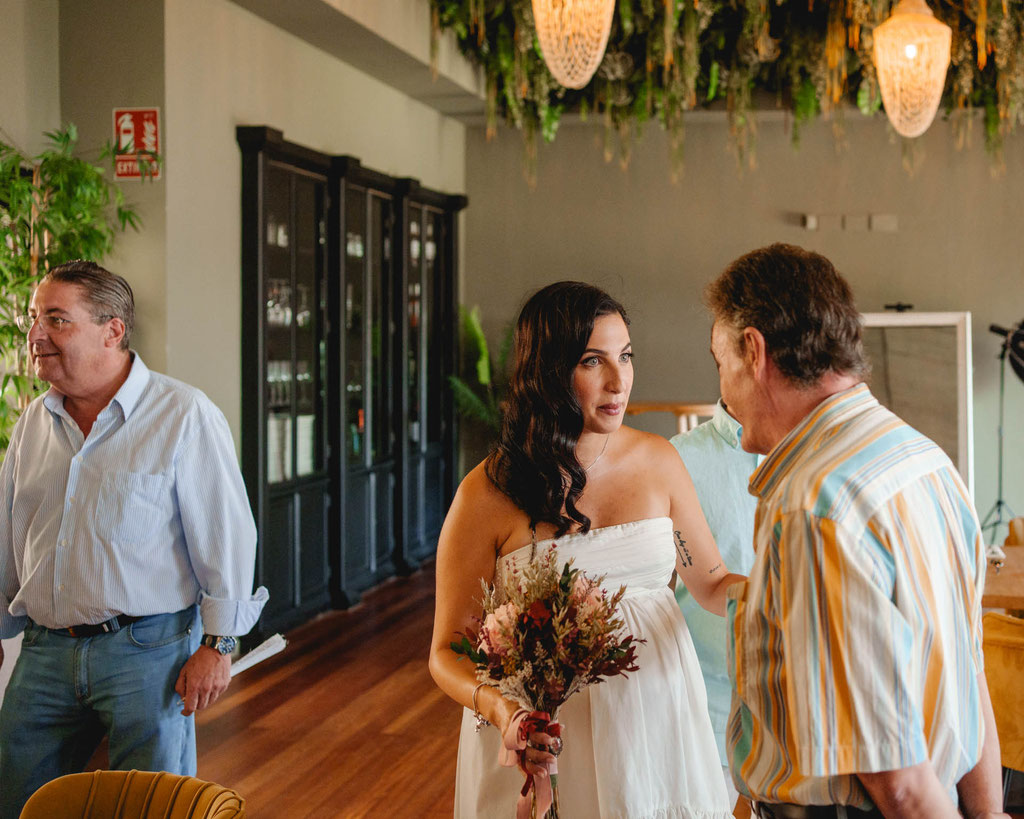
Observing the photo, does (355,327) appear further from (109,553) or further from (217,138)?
(109,553)

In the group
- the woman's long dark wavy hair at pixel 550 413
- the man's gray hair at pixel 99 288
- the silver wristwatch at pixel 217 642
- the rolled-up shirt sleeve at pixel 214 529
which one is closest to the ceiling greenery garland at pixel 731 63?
the man's gray hair at pixel 99 288

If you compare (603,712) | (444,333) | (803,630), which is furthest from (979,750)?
(444,333)

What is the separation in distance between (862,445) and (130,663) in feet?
→ 5.93

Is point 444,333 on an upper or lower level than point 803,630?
upper

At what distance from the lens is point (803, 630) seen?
1.26 m

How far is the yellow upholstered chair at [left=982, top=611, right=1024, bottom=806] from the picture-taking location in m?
3.20

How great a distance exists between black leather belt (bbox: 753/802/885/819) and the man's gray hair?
184 centimetres

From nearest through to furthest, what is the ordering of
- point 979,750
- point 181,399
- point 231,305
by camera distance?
point 979,750, point 181,399, point 231,305

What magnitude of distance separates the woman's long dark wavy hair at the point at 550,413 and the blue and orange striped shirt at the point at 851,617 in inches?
23.1

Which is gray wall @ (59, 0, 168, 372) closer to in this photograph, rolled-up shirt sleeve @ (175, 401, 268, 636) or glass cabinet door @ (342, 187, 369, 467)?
glass cabinet door @ (342, 187, 369, 467)

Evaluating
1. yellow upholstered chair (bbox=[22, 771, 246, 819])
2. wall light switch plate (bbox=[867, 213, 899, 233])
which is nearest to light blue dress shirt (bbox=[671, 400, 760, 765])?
yellow upholstered chair (bbox=[22, 771, 246, 819])

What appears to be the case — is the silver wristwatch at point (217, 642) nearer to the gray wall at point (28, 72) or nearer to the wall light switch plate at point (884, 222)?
the gray wall at point (28, 72)

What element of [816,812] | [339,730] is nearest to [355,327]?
[339,730]

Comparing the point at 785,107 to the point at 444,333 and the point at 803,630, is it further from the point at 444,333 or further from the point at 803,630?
the point at 803,630
